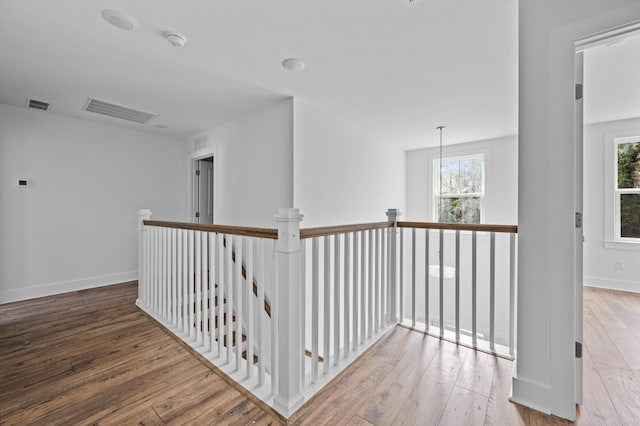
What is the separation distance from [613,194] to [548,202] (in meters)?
3.74

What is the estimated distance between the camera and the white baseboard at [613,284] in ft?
12.1

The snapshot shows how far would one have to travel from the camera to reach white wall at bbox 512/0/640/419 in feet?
4.48

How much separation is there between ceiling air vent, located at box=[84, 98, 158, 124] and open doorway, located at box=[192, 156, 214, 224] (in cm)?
111

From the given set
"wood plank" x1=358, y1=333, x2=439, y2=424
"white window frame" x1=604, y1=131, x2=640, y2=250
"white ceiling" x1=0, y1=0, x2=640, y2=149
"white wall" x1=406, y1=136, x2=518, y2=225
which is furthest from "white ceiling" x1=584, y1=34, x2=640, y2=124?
"wood plank" x1=358, y1=333, x2=439, y2=424

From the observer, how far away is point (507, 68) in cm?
237

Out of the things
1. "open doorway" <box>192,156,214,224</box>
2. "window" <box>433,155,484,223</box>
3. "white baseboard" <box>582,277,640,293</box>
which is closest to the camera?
"white baseboard" <box>582,277,640,293</box>

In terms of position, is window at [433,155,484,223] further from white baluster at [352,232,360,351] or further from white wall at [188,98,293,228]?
white baluster at [352,232,360,351]

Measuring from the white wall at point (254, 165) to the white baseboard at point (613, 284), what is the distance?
14.9 ft

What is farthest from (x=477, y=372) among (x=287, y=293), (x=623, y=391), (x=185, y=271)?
(x=185, y=271)

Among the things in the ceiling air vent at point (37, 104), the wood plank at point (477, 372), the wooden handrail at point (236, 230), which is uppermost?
the ceiling air vent at point (37, 104)

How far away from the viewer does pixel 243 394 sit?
163cm

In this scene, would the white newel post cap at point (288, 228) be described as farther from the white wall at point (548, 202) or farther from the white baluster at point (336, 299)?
the white wall at point (548, 202)

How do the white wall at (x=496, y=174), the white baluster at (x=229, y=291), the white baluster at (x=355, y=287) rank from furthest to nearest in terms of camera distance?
the white wall at (x=496, y=174) < the white baluster at (x=355, y=287) < the white baluster at (x=229, y=291)

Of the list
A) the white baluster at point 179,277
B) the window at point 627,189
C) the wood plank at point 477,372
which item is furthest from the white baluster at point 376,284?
the window at point 627,189
